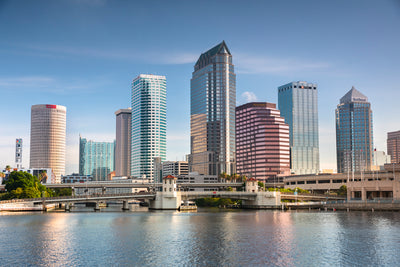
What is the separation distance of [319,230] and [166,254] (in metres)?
44.1

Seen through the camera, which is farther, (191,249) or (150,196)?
(150,196)

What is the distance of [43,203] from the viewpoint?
178 metres

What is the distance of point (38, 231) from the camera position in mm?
100312

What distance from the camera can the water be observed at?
67.8 metres

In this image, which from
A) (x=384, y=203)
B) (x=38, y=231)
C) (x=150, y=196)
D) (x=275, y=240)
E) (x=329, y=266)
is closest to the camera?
(x=329, y=266)

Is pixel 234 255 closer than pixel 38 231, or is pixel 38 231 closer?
pixel 234 255

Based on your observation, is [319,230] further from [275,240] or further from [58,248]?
[58,248]

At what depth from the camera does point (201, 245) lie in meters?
82.6

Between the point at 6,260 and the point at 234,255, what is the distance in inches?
1316

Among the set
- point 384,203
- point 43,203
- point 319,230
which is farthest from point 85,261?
point 384,203

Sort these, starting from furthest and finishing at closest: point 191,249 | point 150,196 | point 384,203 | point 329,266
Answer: point 150,196 → point 384,203 → point 191,249 → point 329,266

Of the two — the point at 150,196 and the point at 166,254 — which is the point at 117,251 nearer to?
the point at 166,254

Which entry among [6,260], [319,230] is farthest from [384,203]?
[6,260]

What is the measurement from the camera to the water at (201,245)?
222ft
